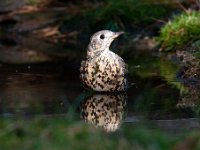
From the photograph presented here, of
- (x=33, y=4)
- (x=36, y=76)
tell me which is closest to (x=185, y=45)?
(x=36, y=76)

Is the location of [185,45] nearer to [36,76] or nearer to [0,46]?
[36,76]

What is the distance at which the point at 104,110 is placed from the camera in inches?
349

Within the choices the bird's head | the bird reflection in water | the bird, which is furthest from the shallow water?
the bird's head

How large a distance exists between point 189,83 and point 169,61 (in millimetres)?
2852

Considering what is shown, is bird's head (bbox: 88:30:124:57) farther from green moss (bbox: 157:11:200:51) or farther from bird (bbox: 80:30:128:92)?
green moss (bbox: 157:11:200:51)

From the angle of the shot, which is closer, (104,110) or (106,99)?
A: (104,110)

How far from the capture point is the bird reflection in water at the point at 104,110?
7.96 m

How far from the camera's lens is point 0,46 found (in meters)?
17.6

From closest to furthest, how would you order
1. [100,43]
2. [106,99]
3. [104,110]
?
[104,110], [106,99], [100,43]

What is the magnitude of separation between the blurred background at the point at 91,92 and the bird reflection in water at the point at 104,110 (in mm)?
11

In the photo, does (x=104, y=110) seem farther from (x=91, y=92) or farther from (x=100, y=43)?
(x=100, y=43)

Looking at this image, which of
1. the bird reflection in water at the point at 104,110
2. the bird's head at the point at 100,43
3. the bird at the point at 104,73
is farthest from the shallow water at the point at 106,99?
the bird's head at the point at 100,43

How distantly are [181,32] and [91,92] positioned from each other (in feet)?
16.1

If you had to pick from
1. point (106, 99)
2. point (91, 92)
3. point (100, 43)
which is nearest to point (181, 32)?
point (100, 43)
